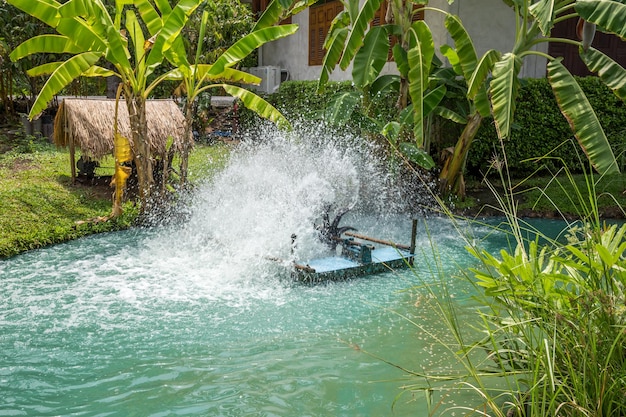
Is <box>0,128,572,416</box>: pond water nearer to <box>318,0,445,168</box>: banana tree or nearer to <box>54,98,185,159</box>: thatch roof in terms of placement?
<box>318,0,445,168</box>: banana tree

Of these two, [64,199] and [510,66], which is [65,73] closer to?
[64,199]

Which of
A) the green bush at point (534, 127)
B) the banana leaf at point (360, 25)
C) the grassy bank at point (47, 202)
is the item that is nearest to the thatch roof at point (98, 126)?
the grassy bank at point (47, 202)

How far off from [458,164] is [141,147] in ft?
19.5

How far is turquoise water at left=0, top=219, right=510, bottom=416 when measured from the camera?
188 inches

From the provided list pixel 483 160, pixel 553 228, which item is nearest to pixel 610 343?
pixel 553 228

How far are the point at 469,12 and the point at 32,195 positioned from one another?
9.66 metres

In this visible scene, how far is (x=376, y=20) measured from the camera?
50.2 feet

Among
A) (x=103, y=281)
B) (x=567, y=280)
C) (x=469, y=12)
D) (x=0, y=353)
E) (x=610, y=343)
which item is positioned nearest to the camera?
(x=610, y=343)

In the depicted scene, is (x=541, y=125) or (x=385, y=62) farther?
(x=541, y=125)

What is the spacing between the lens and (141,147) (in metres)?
10.4

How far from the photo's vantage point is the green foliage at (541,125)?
13727 mm

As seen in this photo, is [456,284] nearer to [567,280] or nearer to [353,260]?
[353,260]

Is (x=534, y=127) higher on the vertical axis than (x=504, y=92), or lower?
lower

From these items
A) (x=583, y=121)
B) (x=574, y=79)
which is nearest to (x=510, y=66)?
(x=574, y=79)
